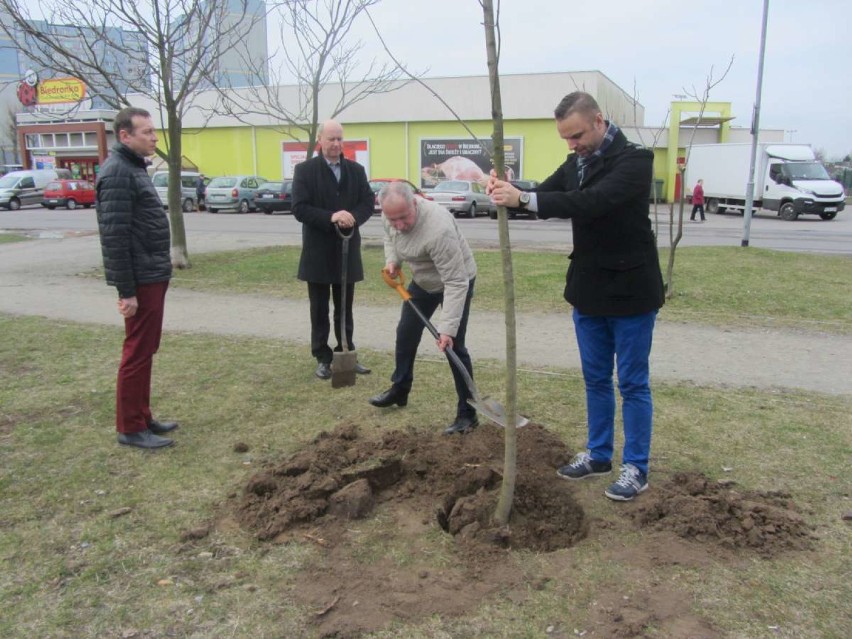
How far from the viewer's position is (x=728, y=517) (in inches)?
129

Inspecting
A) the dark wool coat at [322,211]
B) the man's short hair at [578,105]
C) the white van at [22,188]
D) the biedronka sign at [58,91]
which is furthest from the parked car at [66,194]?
the man's short hair at [578,105]

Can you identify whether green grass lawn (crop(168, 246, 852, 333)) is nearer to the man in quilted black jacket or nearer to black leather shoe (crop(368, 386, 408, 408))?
black leather shoe (crop(368, 386, 408, 408))

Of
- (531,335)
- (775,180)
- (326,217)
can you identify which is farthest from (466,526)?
(775,180)

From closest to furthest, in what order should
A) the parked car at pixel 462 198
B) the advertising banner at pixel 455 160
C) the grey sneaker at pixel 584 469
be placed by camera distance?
the grey sneaker at pixel 584 469
the parked car at pixel 462 198
the advertising banner at pixel 455 160

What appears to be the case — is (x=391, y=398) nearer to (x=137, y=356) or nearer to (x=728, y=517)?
(x=137, y=356)

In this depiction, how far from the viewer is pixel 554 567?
297cm

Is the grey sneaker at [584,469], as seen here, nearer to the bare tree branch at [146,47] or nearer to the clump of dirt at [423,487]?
the clump of dirt at [423,487]

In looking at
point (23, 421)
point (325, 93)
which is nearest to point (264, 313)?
point (23, 421)

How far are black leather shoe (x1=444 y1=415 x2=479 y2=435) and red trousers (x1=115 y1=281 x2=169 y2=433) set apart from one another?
6.19 feet

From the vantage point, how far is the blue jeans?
345 centimetres

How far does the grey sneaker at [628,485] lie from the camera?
350cm

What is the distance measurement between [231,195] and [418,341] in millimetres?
26607

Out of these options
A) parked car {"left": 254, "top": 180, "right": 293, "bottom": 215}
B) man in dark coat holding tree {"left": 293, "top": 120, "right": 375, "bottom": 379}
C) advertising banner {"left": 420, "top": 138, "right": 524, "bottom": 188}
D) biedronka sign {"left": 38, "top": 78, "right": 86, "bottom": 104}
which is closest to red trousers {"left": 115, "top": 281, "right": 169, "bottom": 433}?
man in dark coat holding tree {"left": 293, "top": 120, "right": 375, "bottom": 379}

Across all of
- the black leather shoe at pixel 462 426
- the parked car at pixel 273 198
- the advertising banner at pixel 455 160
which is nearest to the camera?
the black leather shoe at pixel 462 426
